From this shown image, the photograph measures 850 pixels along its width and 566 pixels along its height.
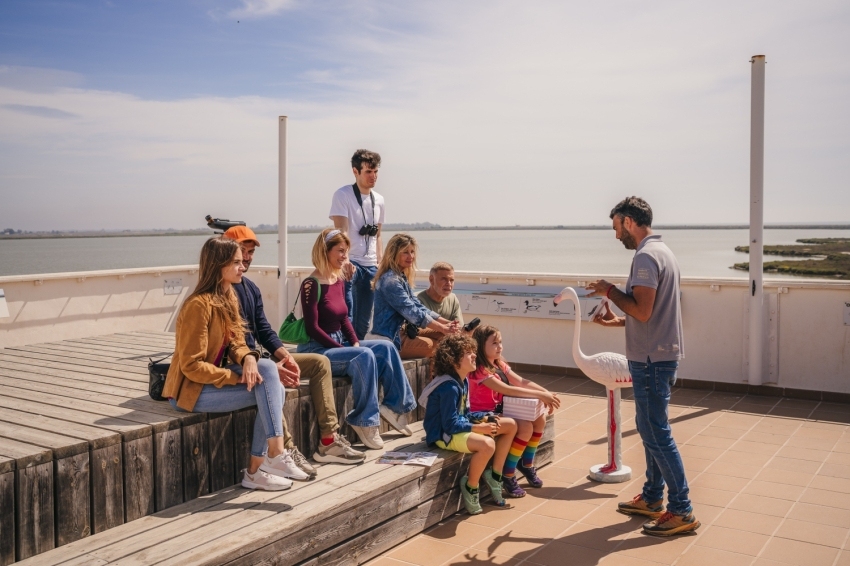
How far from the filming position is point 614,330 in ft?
25.0

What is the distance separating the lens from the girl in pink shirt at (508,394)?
4383mm

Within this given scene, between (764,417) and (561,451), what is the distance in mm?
1996

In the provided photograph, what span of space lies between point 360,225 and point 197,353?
227 cm

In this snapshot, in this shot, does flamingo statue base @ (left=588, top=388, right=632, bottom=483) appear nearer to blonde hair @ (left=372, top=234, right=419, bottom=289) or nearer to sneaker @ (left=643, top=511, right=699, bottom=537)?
sneaker @ (left=643, top=511, right=699, bottom=537)

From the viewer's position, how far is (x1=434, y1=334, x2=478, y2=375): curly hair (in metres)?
4.10

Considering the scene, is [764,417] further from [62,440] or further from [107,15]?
[107,15]

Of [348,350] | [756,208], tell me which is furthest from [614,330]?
[348,350]

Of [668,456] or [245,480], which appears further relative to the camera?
[668,456]

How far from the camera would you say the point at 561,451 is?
17.5 feet

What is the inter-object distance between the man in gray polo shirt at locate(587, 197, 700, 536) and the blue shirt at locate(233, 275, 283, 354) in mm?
1736

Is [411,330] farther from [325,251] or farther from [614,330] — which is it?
[614,330]

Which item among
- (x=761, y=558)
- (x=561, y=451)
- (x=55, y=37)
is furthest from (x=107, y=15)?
(x=761, y=558)

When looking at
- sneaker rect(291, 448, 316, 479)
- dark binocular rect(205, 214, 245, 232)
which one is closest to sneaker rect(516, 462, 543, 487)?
sneaker rect(291, 448, 316, 479)

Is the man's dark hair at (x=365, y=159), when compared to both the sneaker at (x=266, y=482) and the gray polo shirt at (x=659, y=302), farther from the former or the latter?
the sneaker at (x=266, y=482)
